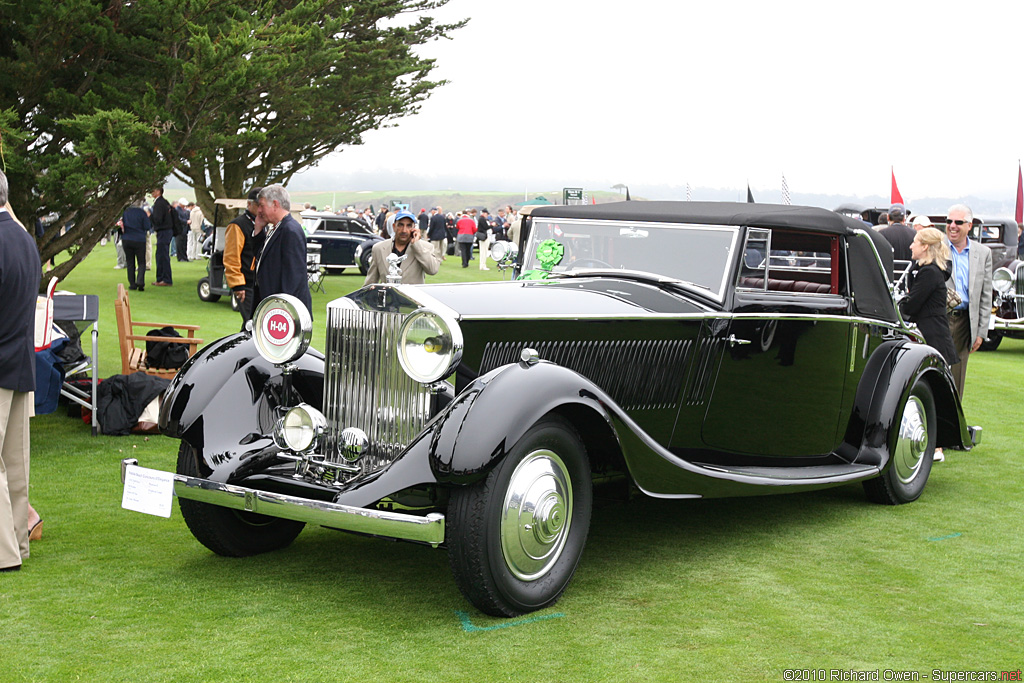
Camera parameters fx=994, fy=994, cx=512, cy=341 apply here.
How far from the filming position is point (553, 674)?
338 centimetres

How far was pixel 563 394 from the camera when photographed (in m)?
3.98

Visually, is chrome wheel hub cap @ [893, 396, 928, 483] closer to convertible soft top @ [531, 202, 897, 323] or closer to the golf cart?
convertible soft top @ [531, 202, 897, 323]

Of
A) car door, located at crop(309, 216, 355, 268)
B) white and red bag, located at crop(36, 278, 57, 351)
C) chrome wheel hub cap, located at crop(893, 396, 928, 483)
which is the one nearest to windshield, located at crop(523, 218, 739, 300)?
chrome wheel hub cap, located at crop(893, 396, 928, 483)

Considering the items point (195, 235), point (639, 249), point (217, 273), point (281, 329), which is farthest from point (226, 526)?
point (195, 235)

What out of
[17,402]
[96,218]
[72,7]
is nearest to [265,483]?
[17,402]

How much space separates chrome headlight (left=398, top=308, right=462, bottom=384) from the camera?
157 inches

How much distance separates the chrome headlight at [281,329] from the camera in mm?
4496

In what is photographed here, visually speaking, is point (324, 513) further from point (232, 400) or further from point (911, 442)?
point (911, 442)

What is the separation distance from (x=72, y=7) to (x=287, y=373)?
12.7 ft

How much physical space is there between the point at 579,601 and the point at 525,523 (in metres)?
0.51

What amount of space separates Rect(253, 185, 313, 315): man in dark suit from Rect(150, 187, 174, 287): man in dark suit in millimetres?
12484

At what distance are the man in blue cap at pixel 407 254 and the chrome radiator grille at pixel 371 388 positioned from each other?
177 inches

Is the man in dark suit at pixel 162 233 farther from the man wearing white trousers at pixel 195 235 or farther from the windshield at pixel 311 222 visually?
the man wearing white trousers at pixel 195 235

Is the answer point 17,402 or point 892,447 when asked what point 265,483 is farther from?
point 892,447
